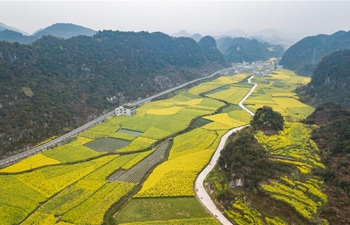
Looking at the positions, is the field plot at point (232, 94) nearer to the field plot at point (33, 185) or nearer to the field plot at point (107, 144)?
the field plot at point (107, 144)

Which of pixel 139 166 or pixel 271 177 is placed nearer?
pixel 271 177

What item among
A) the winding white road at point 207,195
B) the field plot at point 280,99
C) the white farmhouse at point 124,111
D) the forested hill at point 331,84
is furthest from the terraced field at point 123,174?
the forested hill at point 331,84

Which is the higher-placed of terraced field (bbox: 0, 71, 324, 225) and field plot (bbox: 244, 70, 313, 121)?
field plot (bbox: 244, 70, 313, 121)

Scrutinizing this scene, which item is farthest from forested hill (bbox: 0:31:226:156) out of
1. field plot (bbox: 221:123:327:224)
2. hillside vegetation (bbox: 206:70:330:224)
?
field plot (bbox: 221:123:327:224)

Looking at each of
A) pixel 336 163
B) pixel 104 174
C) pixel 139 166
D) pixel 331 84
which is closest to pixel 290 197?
pixel 336 163

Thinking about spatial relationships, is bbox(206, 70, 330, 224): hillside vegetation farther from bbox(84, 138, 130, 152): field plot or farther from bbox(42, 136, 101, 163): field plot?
bbox(42, 136, 101, 163): field plot

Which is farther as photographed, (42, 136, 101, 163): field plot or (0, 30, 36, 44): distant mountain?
(0, 30, 36, 44): distant mountain

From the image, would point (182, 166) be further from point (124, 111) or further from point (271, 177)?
point (124, 111)
